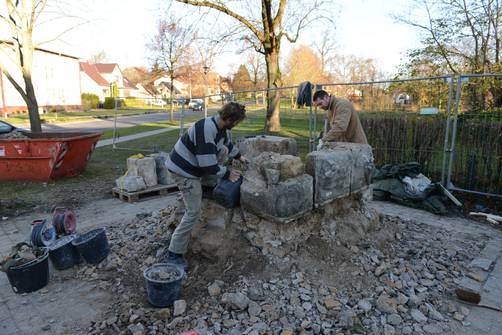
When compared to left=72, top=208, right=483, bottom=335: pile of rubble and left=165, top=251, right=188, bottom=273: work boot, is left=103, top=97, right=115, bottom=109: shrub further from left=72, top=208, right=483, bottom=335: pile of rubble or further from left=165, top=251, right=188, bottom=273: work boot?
left=165, top=251, right=188, bottom=273: work boot

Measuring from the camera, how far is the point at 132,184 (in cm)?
702

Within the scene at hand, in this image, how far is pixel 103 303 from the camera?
3.56 metres

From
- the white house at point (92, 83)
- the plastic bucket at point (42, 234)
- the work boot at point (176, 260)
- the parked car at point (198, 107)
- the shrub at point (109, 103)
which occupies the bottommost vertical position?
the work boot at point (176, 260)

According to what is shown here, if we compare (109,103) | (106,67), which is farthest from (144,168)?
(106,67)

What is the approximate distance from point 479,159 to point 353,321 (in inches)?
206

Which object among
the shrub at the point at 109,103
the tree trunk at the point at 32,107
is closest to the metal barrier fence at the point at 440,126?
the tree trunk at the point at 32,107

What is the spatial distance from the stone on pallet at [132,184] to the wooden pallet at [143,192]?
75mm

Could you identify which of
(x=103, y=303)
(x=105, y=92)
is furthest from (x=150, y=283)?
(x=105, y=92)

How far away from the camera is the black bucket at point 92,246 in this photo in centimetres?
421

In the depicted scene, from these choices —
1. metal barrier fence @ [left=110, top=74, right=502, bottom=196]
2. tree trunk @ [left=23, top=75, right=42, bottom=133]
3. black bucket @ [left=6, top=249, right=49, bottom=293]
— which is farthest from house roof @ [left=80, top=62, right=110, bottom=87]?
black bucket @ [left=6, top=249, right=49, bottom=293]

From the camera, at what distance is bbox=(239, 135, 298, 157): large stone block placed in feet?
16.2

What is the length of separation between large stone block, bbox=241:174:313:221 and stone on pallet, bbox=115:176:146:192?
12.0 ft

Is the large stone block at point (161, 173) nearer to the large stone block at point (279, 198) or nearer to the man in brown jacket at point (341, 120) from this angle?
the man in brown jacket at point (341, 120)

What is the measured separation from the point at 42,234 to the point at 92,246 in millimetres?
733
